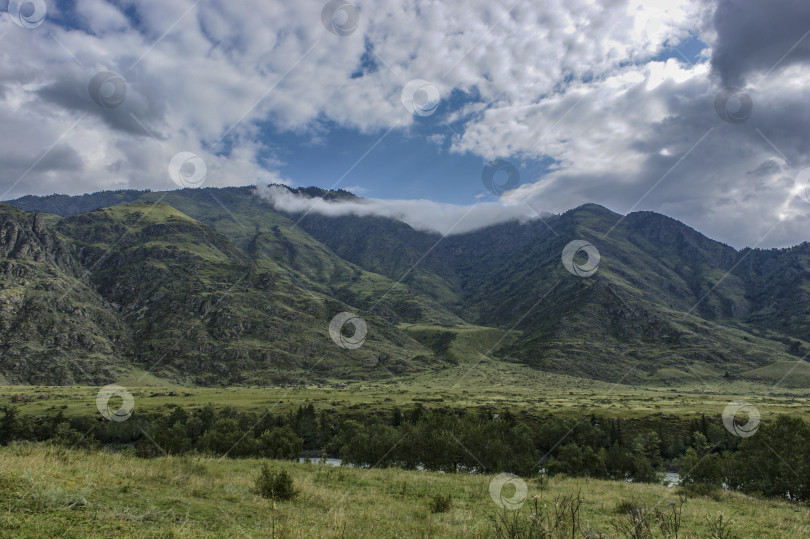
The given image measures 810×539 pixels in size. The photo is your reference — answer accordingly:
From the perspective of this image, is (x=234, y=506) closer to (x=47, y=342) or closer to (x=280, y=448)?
(x=280, y=448)

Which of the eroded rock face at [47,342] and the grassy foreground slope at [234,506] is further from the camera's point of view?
the eroded rock face at [47,342]

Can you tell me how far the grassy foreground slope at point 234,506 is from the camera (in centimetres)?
902

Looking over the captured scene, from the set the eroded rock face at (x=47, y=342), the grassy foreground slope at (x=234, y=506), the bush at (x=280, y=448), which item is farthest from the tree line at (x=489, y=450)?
the eroded rock face at (x=47, y=342)

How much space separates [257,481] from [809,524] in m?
22.2

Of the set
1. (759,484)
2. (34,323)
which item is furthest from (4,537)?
(34,323)

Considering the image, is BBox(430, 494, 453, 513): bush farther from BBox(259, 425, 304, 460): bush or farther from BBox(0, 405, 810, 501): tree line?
BBox(259, 425, 304, 460): bush

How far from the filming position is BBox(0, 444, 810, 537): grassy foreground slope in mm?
9023

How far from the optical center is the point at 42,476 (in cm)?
1075

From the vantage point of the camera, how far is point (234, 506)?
41.3 feet

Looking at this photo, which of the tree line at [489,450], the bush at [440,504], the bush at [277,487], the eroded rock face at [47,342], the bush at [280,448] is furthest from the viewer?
the eroded rock face at [47,342]

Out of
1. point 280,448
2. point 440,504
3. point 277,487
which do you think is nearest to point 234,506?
point 277,487

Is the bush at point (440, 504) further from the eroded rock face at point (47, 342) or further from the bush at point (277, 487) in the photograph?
the eroded rock face at point (47, 342)

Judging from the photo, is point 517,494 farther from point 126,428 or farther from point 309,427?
point 126,428

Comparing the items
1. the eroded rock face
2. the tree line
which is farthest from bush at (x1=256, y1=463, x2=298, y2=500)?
the eroded rock face
